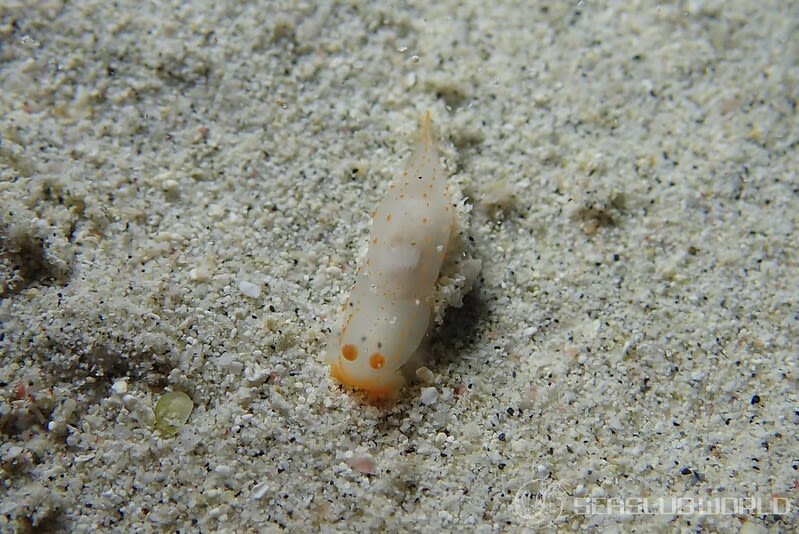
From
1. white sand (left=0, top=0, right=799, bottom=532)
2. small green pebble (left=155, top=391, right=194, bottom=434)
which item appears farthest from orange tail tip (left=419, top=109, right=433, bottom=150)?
small green pebble (left=155, top=391, right=194, bottom=434)

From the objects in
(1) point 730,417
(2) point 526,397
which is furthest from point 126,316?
(1) point 730,417

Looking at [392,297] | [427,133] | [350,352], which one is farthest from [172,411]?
[427,133]

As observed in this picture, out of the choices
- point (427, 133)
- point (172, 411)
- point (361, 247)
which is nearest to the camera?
point (172, 411)

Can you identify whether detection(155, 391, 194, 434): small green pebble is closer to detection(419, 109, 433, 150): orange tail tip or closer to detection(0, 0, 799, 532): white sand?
detection(0, 0, 799, 532): white sand

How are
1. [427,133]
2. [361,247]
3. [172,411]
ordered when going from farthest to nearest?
[427,133] → [361,247] → [172,411]

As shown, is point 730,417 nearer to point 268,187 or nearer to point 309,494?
point 309,494

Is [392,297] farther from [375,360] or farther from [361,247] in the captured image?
[361,247]

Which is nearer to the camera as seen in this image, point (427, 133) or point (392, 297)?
point (392, 297)
